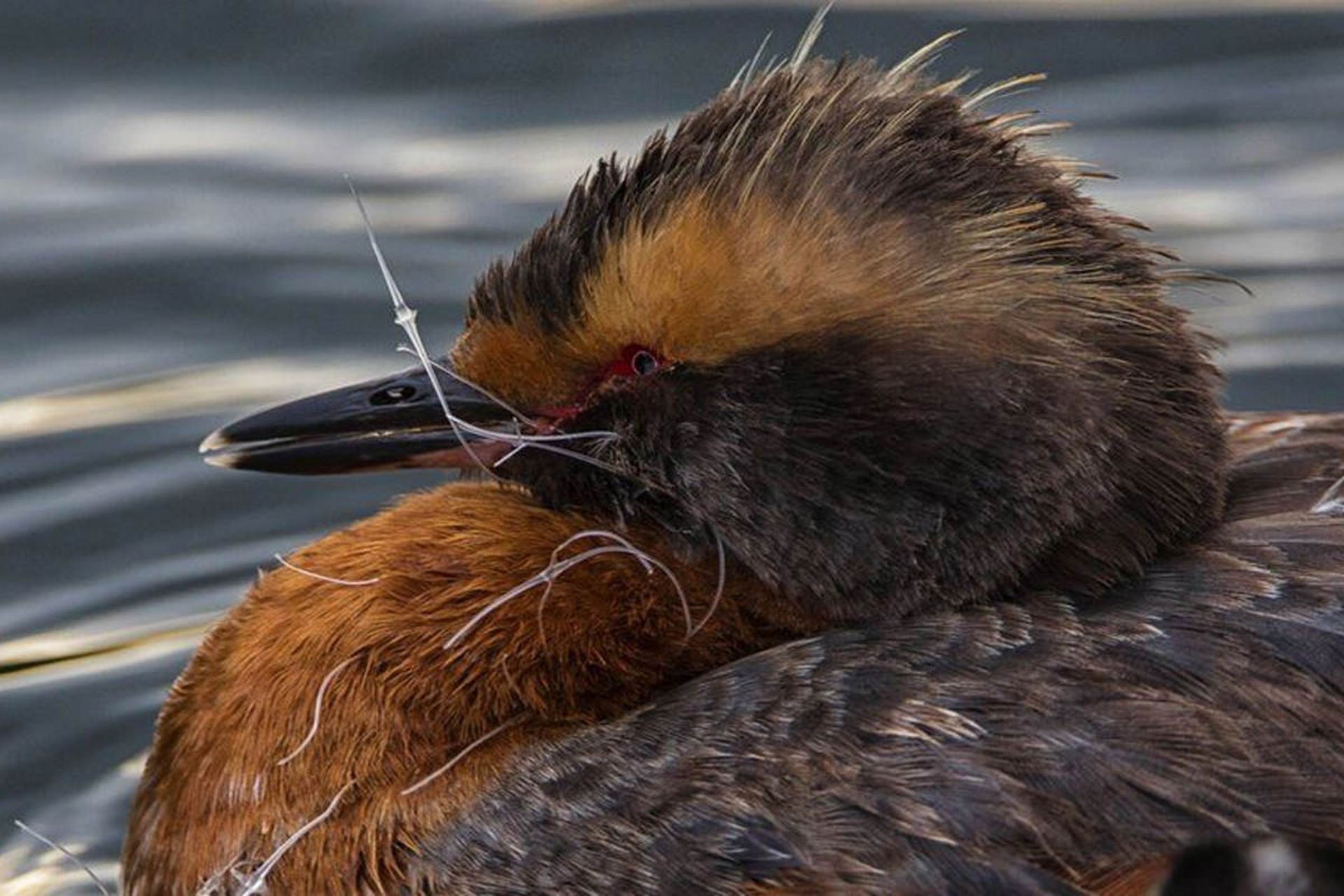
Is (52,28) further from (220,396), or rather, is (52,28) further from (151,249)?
(220,396)

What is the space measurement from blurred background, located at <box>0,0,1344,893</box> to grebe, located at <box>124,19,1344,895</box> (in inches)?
69.0

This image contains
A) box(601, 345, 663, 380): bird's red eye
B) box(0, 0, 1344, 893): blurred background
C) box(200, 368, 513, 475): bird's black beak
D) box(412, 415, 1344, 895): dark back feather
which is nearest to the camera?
box(412, 415, 1344, 895): dark back feather

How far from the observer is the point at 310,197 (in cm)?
933

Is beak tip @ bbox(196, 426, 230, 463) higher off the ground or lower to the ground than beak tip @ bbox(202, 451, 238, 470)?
higher

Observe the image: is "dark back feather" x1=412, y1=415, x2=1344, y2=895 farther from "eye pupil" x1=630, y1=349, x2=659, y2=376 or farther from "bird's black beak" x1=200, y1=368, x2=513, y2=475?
"bird's black beak" x1=200, y1=368, x2=513, y2=475

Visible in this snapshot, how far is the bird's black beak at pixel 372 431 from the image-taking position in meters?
5.86

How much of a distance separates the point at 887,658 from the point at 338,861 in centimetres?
111

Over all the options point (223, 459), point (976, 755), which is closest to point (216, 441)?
point (223, 459)

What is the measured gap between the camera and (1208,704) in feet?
17.0

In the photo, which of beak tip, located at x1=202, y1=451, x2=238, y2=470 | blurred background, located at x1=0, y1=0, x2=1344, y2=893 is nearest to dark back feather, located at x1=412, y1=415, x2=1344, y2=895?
beak tip, located at x1=202, y1=451, x2=238, y2=470

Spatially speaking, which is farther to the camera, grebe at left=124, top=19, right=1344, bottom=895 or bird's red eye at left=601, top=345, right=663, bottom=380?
bird's red eye at left=601, top=345, right=663, bottom=380

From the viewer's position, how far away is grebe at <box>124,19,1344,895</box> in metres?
5.14

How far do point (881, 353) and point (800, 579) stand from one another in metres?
0.46

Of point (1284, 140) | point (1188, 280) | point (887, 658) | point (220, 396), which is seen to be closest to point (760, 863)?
point (887, 658)
